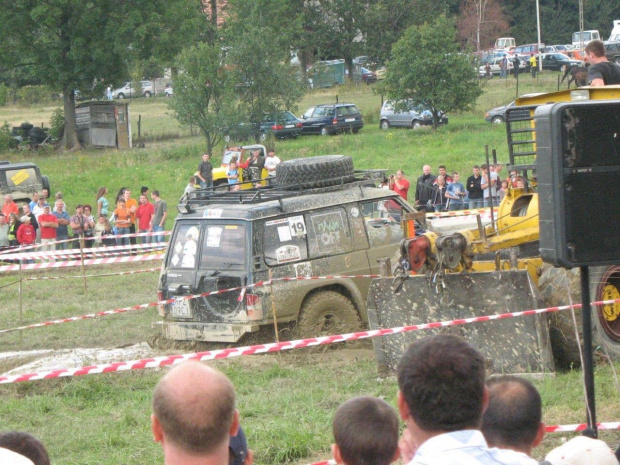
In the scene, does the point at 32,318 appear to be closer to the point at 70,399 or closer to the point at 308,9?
the point at 70,399

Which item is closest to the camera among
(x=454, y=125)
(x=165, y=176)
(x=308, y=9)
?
(x=165, y=176)

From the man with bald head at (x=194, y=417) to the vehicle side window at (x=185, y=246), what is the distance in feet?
28.1

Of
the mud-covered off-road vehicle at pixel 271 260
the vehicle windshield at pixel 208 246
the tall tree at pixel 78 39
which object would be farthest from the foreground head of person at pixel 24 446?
the tall tree at pixel 78 39

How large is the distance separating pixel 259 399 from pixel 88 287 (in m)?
9.60

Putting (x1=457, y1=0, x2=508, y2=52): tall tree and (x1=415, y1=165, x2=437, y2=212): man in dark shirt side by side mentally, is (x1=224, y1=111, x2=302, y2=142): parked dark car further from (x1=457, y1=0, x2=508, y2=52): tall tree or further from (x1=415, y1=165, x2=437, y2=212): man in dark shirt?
(x1=457, y1=0, x2=508, y2=52): tall tree

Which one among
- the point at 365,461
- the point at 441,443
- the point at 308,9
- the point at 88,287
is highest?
the point at 308,9

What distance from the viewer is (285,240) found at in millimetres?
11664

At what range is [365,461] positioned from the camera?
3631 mm

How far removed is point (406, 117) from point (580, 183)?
37.0 meters

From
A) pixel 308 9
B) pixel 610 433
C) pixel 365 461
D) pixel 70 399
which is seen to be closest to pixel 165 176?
pixel 70 399

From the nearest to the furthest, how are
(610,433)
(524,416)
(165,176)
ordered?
(524,416), (610,433), (165,176)

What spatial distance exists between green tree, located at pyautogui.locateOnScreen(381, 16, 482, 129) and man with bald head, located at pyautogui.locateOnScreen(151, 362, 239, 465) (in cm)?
3602

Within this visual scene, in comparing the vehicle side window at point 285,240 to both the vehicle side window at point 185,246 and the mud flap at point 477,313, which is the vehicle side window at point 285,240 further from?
the mud flap at point 477,313

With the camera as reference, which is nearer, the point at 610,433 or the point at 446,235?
the point at 610,433
